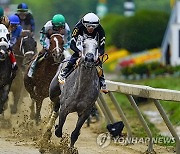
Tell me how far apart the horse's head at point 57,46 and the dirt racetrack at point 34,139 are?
3.50 ft

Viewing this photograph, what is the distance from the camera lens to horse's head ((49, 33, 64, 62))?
1248cm

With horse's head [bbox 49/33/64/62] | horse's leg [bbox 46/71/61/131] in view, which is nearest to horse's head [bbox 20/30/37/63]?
horse's head [bbox 49/33/64/62]

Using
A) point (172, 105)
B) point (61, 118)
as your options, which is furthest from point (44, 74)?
point (172, 105)


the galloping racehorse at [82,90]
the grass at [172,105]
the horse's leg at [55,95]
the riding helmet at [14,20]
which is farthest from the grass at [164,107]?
the riding helmet at [14,20]

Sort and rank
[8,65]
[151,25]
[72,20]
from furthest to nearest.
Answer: [72,20] → [151,25] → [8,65]

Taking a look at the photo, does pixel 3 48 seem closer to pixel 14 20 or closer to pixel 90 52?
pixel 90 52

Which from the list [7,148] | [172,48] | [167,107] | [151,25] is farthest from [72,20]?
[7,148]

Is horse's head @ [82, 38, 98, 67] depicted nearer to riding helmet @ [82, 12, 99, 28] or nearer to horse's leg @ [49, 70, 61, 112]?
riding helmet @ [82, 12, 99, 28]

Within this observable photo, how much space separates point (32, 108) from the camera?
14125 mm

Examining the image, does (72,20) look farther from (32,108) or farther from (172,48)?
(32,108)

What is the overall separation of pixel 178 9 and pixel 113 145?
19644 millimetres

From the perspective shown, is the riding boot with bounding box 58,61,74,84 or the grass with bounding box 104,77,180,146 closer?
the riding boot with bounding box 58,61,74,84

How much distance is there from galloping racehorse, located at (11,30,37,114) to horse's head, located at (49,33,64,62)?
2.70 meters

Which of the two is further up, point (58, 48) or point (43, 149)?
point (58, 48)
